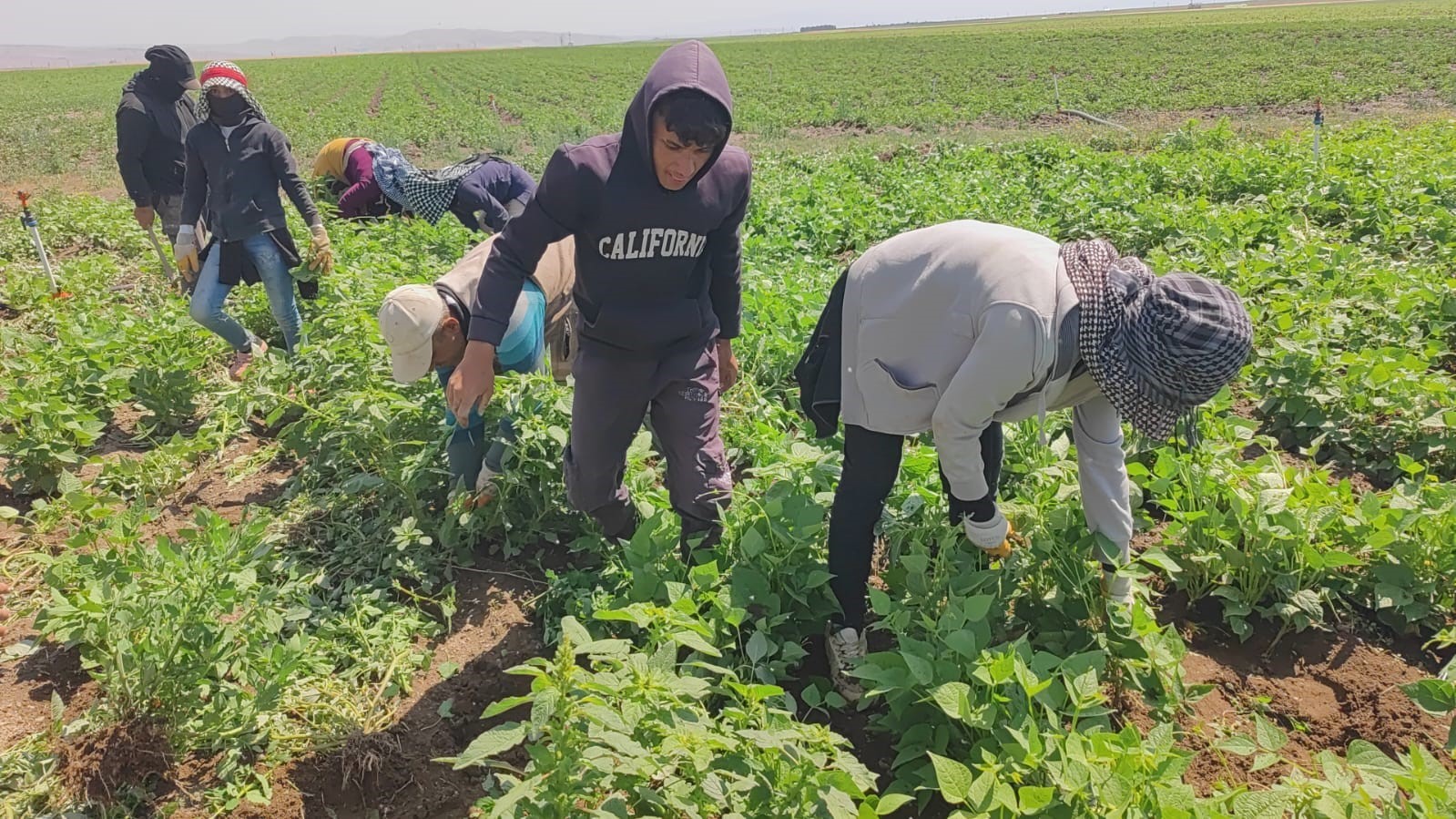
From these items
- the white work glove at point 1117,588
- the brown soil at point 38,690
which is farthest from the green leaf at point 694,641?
the brown soil at point 38,690

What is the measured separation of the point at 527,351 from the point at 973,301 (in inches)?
57.9

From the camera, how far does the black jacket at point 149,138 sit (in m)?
4.97

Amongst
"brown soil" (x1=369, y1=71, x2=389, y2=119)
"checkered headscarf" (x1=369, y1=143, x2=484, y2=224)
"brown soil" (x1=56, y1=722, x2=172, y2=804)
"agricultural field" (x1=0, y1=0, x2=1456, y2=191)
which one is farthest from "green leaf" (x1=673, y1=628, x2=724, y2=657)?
"brown soil" (x1=369, y1=71, x2=389, y2=119)

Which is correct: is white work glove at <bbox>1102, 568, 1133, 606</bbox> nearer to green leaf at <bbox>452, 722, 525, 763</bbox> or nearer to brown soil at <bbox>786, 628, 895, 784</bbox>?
brown soil at <bbox>786, 628, 895, 784</bbox>

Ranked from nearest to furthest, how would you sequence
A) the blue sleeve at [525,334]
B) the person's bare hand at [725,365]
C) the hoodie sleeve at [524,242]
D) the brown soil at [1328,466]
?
the hoodie sleeve at [524,242] → the blue sleeve at [525,334] → the person's bare hand at [725,365] → the brown soil at [1328,466]


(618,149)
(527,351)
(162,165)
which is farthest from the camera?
(162,165)

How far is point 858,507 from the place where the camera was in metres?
2.25

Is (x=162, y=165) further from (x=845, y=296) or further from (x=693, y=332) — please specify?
(x=845, y=296)

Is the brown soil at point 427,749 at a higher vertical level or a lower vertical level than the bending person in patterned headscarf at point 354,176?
lower

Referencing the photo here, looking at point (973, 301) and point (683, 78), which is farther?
point (683, 78)

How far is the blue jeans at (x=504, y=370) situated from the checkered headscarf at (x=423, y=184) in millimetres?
1959

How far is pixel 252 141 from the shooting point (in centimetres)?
416

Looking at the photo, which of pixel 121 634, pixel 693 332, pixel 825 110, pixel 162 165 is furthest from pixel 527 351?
pixel 825 110

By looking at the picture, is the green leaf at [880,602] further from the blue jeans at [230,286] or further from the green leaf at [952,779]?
the blue jeans at [230,286]
